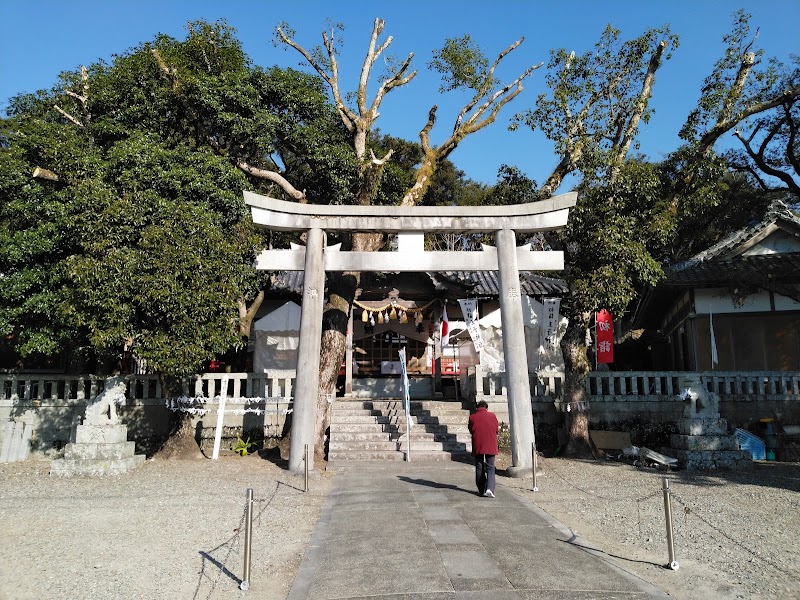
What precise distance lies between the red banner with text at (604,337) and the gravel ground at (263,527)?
20.9 feet

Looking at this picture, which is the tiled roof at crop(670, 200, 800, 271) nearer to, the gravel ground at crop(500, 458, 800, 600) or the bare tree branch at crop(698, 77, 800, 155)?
the bare tree branch at crop(698, 77, 800, 155)

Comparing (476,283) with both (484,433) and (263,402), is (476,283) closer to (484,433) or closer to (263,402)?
(263,402)

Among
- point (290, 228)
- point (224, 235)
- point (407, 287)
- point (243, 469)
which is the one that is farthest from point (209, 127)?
point (243, 469)

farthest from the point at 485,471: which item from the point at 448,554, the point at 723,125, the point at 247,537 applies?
the point at 723,125

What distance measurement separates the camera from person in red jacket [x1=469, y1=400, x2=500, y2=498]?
9367 mm

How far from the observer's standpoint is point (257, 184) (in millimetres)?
17656

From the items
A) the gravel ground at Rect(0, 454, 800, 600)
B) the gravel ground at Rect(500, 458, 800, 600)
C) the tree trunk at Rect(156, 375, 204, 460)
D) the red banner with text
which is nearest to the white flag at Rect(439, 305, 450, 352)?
the red banner with text

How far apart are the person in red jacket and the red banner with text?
32.5 ft

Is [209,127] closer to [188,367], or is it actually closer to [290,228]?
[290,228]

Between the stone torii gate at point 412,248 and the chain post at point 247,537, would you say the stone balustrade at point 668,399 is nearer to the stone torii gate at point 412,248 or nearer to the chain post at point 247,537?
the stone torii gate at point 412,248

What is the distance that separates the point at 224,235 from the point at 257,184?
4.66 meters

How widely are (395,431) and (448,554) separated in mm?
8081

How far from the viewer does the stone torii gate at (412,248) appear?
1213 centimetres

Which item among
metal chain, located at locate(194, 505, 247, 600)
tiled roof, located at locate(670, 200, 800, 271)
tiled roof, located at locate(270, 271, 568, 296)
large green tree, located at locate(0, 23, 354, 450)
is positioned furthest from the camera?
tiled roof, located at locate(270, 271, 568, 296)
